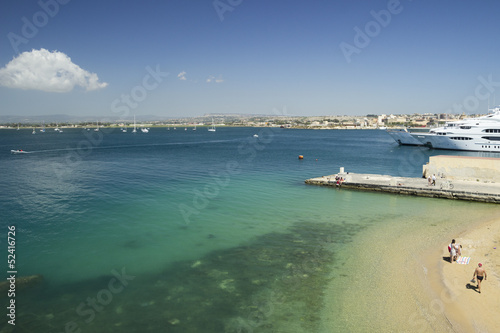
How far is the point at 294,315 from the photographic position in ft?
37.6

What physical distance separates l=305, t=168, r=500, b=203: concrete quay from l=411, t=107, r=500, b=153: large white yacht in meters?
49.3

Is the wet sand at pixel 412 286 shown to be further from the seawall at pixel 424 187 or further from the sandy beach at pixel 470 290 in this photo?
the seawall at pixel 424 187

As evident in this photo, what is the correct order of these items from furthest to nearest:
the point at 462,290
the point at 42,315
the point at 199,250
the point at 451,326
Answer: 1. the point at 199,250
2. the point at 462,290
3. the point at 42,315
4. the point at 451,326

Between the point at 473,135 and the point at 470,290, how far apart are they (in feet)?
237

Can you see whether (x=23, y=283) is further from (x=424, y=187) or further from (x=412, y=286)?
(x=424, y=187)

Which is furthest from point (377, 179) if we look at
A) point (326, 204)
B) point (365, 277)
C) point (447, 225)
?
point (365, 277)

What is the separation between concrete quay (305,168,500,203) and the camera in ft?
87.7

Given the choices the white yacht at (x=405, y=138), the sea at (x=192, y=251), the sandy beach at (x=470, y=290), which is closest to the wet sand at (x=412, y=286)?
the sandy beach at (x=470, y=290)

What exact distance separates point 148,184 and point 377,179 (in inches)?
974

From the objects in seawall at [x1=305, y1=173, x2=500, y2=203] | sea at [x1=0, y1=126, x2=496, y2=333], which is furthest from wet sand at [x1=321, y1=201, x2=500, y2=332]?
seawall at [x1=305, y1=173, x2=500, y2=203]

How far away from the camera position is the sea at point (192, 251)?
450 inches

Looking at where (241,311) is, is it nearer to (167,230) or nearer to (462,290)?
(462,290)

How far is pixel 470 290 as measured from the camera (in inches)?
491

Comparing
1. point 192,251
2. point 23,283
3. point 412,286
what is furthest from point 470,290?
point 23,283
